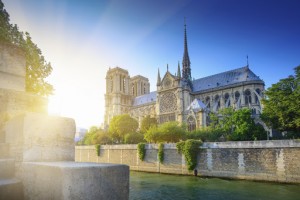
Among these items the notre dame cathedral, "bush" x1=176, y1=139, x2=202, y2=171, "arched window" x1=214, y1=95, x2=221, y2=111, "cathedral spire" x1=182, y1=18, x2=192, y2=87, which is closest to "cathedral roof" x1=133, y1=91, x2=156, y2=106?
the notre dame cathedral

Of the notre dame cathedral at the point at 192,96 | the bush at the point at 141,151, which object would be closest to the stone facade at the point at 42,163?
the bush at the point at 141,151

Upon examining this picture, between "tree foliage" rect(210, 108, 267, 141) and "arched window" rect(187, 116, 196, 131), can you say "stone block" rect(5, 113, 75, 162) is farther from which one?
"arched window" rect(187, 116, 196, 131)

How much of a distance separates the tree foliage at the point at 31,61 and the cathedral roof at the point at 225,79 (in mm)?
45850

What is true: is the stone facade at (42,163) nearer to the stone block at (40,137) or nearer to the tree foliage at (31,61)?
the stone block at (40,137)

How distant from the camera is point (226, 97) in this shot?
55.5 m

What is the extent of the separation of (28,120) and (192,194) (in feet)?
45.7

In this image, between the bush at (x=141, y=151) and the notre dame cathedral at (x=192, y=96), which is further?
the notre dame cathedral at (x=192, y=96)

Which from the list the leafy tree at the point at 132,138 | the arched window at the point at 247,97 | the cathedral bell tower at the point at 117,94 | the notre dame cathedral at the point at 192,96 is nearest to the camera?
the leafy tree at the point at 132,138

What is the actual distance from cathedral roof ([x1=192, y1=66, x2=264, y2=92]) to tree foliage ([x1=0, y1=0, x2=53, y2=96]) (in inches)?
1805

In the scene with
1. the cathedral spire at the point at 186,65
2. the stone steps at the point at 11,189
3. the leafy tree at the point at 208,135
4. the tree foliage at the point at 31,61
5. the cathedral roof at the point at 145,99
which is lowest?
the leafy tree at the point at 208,135

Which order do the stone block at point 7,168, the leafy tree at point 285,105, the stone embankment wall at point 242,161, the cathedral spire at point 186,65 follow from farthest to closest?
the cathedral spire at point 186,65, the leafy tree at point 285,105, the stone embankment wall at point 242,161, the stone block at point 7,168

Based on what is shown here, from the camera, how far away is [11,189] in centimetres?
302

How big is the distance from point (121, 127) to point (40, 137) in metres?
46.2

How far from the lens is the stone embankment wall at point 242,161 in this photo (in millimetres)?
19328
